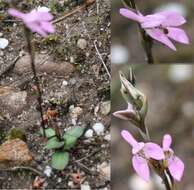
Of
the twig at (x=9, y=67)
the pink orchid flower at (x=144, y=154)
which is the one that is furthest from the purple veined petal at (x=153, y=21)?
the twig at (x=9, y=67)

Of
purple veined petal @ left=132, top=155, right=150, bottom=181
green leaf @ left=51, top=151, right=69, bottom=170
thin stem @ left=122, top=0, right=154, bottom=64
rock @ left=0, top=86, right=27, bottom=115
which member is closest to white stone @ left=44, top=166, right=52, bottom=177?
green leaf @ left=51, top=151, right=69, bottom=170

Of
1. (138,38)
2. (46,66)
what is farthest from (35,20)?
(138,38)

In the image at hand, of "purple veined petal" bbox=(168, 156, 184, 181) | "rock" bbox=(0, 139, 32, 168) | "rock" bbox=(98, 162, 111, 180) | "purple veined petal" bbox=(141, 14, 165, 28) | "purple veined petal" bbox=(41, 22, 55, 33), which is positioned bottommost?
"rock" bbox=(98, 162, 111, 180)

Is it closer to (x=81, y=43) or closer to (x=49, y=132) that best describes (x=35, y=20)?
(x=49, y=132)

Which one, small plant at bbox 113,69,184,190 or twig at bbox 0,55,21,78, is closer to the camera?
small plant at bbox 113,69,184,190

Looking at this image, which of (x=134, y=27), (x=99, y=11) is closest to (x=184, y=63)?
(x=134, y=27)

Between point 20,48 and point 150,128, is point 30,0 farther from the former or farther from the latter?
point 150,128

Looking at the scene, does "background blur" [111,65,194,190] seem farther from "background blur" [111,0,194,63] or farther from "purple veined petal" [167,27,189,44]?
"purple veined petal" [167,27,189,44]
